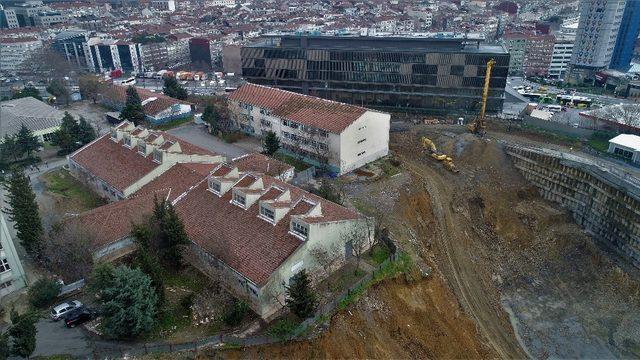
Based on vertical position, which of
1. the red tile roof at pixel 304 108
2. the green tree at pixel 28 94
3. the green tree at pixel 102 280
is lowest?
the green tree at pixel 28 94

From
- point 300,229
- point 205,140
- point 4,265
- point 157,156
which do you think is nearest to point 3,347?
point 4,265

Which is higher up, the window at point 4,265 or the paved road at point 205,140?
the window at point 4,265

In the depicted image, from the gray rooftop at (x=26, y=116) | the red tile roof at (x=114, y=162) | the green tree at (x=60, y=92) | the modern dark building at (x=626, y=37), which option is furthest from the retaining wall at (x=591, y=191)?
the green tree at (x=60, y=92)

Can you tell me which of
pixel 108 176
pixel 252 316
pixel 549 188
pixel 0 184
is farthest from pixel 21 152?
pixel 549 188

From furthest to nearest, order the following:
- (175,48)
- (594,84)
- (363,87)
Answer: (175,48), (594,84), (363,87)

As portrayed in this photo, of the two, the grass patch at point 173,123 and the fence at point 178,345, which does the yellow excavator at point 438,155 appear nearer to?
the fence at point 178,345

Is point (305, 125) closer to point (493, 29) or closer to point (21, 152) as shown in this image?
point (21, 152)

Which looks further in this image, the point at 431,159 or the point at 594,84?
the point at 594,84
